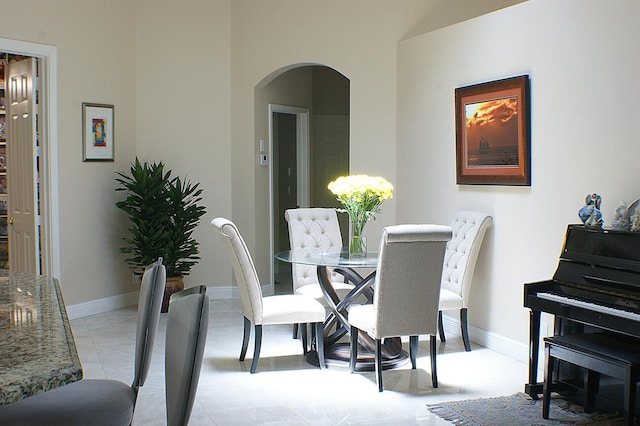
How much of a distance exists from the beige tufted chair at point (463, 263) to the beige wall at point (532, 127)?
0.14 meters

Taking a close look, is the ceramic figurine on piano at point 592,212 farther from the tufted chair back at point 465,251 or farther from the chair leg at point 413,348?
the chair leg at point 413,348

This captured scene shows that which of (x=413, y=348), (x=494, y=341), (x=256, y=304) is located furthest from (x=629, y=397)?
(x=256, y=304)

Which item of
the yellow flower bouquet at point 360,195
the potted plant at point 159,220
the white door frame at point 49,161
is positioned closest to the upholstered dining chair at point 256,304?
the yellow flower bouquet at point 360,195

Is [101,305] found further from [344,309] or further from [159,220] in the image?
[344,309]

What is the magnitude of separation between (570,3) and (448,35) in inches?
52.2

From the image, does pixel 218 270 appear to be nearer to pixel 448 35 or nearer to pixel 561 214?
pixel 448 35

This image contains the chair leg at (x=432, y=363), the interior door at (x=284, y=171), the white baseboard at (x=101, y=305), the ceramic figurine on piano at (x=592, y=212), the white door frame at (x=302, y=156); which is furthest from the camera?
the interior door at (x=284, y=171)

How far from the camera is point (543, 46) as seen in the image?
15.7 feet

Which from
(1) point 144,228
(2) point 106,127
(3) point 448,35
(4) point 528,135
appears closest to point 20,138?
(2) point 106,127

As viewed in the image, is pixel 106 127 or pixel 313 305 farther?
pixel 106 127

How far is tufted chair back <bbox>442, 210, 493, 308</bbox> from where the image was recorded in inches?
208

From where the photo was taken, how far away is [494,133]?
5.27 meters

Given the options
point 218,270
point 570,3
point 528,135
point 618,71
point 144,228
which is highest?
point 570,3

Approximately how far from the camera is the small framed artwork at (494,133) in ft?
16.3
